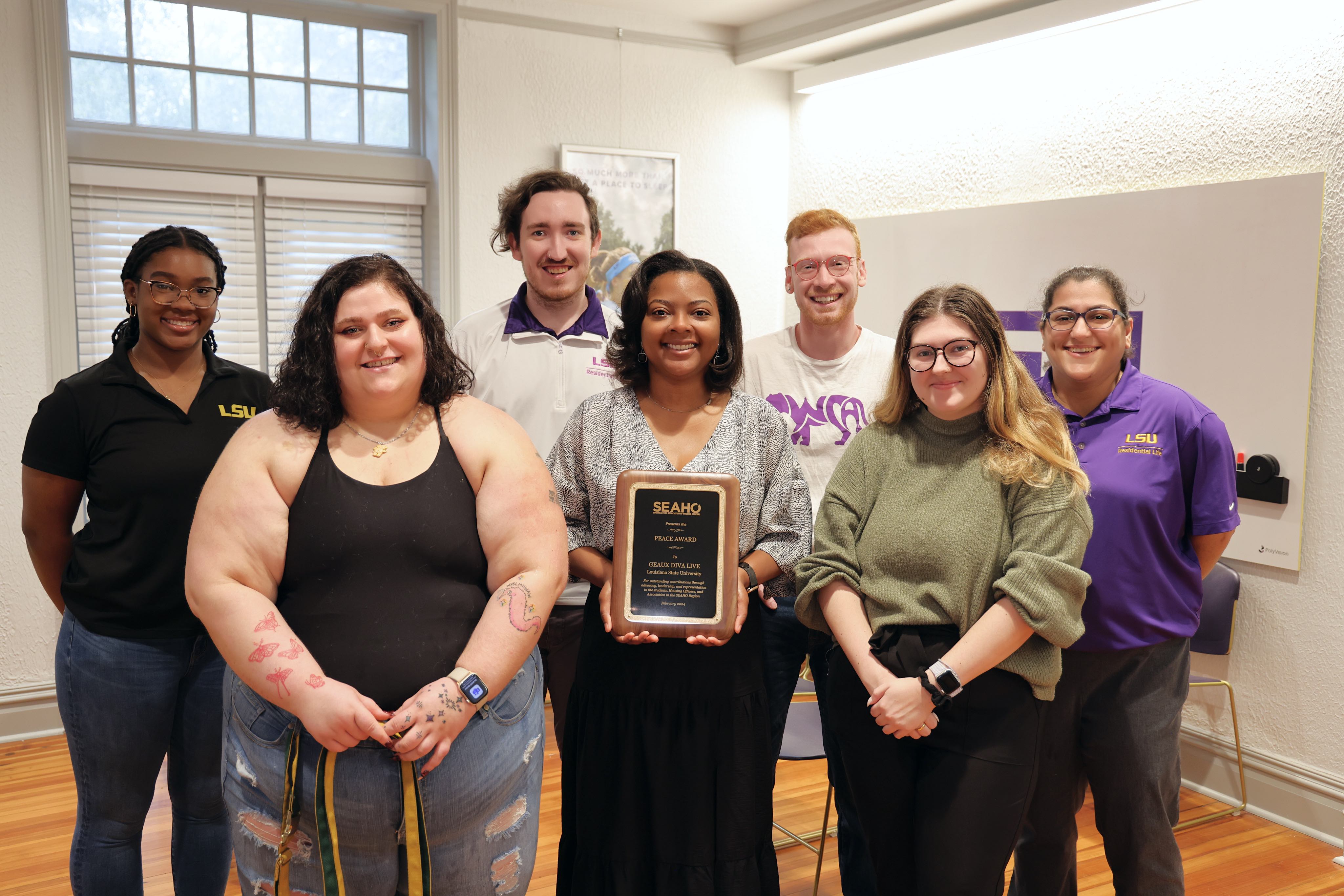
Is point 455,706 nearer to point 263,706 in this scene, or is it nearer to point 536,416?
point 263,706

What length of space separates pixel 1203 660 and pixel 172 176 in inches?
189

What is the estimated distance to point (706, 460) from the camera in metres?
2.18

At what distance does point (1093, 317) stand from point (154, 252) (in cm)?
224

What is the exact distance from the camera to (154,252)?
2.30m

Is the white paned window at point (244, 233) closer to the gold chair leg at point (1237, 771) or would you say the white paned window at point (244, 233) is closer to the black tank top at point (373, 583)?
the black tank top at point (373, 583)

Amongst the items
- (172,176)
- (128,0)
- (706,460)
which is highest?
(128,0)

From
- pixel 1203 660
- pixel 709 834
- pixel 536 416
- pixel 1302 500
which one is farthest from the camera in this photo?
pixel 1203 660

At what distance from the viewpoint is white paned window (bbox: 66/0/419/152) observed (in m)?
4.38

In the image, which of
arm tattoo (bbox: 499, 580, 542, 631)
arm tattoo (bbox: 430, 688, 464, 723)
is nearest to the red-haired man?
arm tattoo (bbox: 499, 580, 542, 631)

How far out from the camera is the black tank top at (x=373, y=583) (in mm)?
1706

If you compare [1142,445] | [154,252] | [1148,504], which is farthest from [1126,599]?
[154,252]

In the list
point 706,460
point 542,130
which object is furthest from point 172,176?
point 706,460

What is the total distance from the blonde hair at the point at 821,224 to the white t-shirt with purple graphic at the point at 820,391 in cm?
29

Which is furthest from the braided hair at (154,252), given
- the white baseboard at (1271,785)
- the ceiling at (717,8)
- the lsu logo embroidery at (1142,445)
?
the white baseboard at (1271,785)
